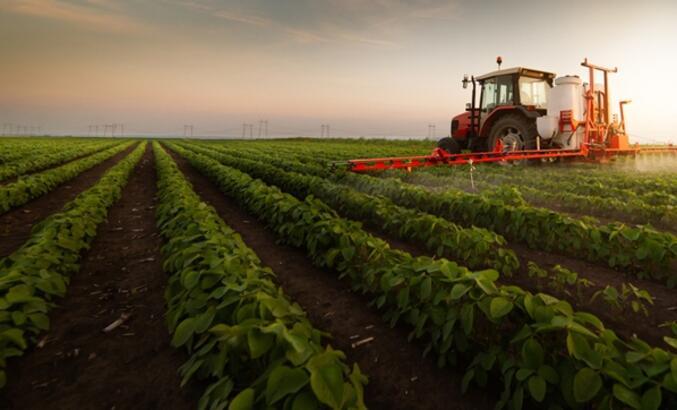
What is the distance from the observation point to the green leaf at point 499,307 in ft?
7.40

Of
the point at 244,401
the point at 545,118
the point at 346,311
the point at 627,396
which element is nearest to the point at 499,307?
the point at 627,396

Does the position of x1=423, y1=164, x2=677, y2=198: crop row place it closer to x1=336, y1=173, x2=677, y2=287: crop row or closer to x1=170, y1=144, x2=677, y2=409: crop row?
x1=336, y1=173, x2=677, y2=287: crop row

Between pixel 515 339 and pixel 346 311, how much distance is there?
5.89 ft

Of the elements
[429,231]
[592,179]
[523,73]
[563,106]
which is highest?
[523,73]

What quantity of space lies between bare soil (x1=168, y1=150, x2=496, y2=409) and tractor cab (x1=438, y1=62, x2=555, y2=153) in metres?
8.53

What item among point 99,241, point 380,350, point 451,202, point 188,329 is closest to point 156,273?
point 99,241

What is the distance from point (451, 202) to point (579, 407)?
4.76 meters

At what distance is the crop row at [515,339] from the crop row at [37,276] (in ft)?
8.96

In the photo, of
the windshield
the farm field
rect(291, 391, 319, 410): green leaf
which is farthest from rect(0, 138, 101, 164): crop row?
rect(291, 391, 319, 410): green leaf

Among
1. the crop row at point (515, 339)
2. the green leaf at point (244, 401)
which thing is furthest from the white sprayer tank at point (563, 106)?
the green leaf at point (244, 401)

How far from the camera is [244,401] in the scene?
5.72 feet

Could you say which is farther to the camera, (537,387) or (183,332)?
(183,332)

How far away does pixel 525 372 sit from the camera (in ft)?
6.88

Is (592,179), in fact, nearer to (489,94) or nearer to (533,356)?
(489,94)
